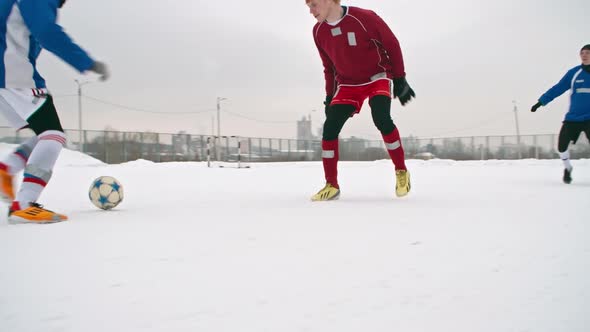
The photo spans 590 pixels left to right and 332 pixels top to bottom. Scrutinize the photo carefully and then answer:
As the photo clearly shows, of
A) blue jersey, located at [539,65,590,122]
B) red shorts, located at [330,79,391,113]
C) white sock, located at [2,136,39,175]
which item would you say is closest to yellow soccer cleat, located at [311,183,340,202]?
red shorts, located at [330,79,391,113]

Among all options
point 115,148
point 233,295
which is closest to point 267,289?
point 233,295

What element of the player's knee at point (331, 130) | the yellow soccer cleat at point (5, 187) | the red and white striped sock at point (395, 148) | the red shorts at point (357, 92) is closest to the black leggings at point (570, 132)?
the red and white striped sock at point (395, 148)

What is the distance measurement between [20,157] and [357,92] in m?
2.92

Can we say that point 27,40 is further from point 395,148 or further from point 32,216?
point 395,148

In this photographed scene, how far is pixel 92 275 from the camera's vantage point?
1297 mm

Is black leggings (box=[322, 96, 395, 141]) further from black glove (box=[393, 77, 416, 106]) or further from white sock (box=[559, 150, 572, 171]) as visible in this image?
white sock (box=[559, 150, 572, 171])

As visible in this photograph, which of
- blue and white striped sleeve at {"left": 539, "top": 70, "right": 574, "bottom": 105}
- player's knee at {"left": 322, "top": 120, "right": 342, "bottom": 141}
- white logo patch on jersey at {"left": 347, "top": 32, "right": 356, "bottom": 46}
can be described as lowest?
player's knee at {"left": 322, "top": 120, "right": 342, "bottom": 141}

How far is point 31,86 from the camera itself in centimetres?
279

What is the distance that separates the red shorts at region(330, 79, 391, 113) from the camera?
12.9 feet

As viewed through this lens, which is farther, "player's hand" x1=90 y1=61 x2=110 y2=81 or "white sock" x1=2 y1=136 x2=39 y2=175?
"white sock" x1=2 y1=136 x2=39 y2=175

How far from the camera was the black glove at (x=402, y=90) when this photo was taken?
3.99 m

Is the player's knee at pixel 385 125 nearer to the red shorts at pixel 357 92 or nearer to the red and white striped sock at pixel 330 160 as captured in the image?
the red shorts at pixel 357 92

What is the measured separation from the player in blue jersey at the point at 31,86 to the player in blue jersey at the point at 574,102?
5.61 meters

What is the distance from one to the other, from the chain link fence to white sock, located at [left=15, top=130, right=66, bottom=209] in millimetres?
20647
